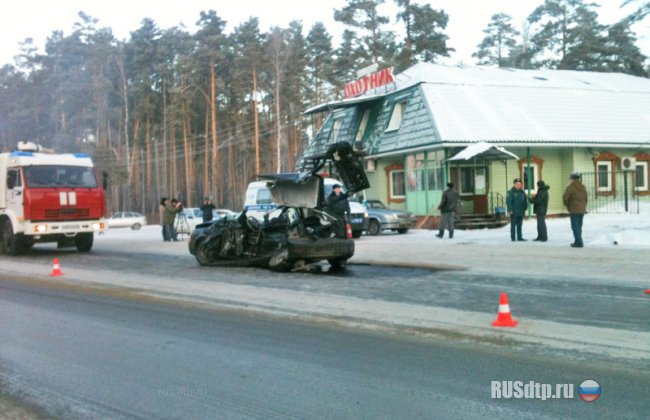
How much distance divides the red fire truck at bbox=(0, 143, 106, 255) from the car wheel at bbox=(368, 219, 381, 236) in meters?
9.83

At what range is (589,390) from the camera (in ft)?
15.8

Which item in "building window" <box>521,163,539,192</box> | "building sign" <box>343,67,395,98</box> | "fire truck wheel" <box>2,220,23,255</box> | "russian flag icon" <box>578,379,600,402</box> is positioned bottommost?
"russian flag icon" <box>578,379,600,402</box>

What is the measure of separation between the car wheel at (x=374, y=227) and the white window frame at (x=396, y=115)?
7.57 metres

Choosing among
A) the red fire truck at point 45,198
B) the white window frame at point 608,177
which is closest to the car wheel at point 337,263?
the red fire truck at point 45,198

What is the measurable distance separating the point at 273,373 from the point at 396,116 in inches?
1002

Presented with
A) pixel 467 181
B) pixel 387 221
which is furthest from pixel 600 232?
pixel 467 181

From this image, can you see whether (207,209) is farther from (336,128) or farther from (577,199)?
(577,199)

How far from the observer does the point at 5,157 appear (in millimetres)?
17922

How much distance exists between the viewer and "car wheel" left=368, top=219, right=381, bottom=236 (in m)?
23.4

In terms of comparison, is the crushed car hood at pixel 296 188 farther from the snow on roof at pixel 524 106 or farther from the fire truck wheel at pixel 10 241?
the snow on roof at pixel 524 106

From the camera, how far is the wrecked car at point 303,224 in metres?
12.2

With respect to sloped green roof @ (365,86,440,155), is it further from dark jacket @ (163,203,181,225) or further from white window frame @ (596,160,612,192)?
dark jacket @ (163,203,181,225)

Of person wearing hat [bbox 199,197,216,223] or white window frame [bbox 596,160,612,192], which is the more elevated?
white window frame [bbox 596,160,612,192]

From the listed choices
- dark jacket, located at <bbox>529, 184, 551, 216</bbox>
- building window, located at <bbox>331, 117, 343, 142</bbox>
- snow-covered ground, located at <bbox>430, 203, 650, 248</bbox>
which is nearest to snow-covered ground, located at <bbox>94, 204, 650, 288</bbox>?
snow-covered ground, located at <bbox>430, 203, 650, 248</bbox>
